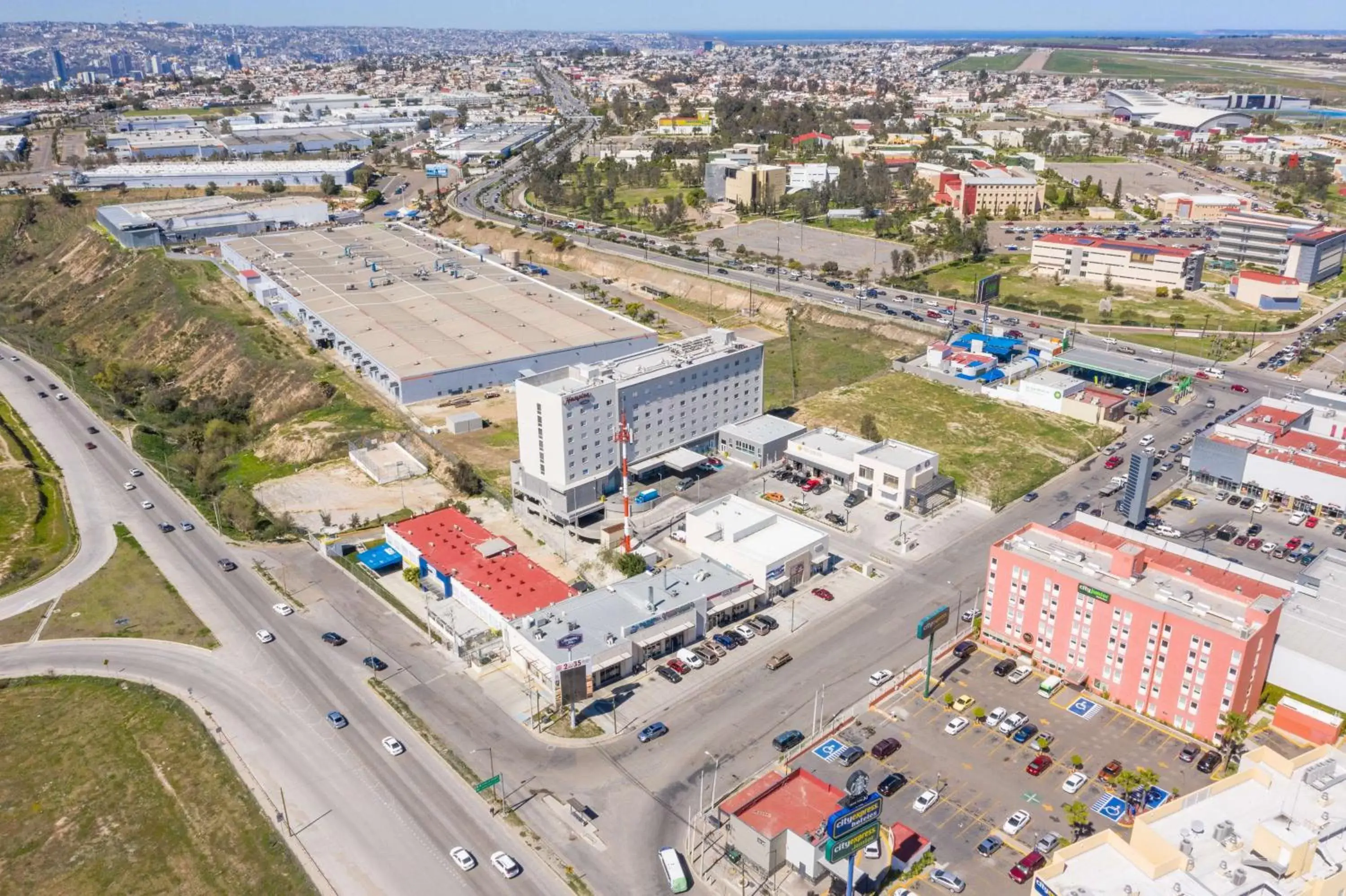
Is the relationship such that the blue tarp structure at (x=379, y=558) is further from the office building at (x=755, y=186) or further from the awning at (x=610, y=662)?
the office building at (x=755, y=186)

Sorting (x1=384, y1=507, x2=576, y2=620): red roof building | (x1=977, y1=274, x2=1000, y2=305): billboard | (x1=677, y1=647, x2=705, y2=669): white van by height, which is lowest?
(x1=677, y1=647, x2=705, y2=669): white van

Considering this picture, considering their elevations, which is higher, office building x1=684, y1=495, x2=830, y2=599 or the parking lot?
office building x1=684, y1=495, x2=830, y2=599

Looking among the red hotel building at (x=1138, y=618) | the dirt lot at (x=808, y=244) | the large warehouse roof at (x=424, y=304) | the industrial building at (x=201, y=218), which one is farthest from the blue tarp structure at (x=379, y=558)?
the industrial building at (x=201, y=218)

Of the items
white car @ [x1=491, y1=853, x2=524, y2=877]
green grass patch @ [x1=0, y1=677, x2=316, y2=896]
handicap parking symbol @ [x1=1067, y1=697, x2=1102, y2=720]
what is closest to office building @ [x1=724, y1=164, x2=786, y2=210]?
handicap parking symbol @ [x1=1067, y1=697, x2=1102, y2=720]

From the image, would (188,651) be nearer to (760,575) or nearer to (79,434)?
(760,575)

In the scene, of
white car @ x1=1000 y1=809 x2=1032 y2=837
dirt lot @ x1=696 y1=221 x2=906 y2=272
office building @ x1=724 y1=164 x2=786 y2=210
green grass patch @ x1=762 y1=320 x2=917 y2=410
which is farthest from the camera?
office building @ x1=724 y1=164 x2=786 y2=210

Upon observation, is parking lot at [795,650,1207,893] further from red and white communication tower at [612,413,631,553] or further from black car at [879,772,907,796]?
red and white communication tower at [612,413,631,553]
